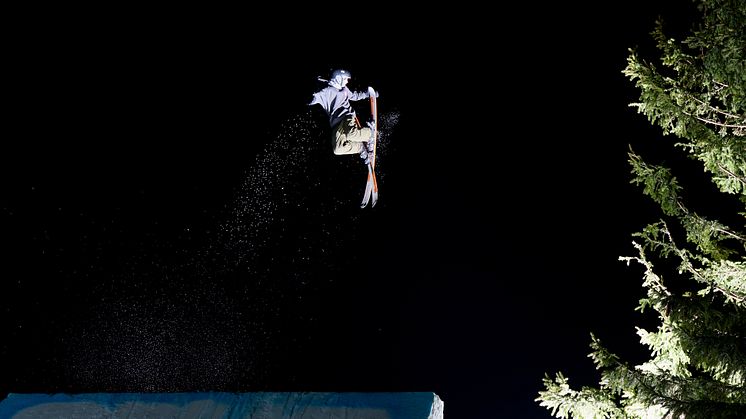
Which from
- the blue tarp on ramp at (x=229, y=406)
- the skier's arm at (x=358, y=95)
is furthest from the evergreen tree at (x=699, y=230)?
the skier's arm at (x=358, y=95)

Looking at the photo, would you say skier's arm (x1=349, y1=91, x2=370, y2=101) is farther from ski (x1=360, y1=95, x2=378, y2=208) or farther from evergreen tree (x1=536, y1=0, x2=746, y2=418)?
evergreen tree (x1=536, y1=0, x2=746, y2=418)

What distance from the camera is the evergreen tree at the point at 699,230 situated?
436cm

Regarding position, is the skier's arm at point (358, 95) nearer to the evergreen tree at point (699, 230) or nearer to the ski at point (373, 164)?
the ski at point (373, 164)

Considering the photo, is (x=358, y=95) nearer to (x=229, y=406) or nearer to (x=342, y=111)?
(x=342, y=111)

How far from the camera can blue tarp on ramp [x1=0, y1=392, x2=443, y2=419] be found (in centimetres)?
216

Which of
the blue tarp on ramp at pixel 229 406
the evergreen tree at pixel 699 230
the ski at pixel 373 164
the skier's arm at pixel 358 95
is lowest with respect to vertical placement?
the blue tarp on ramp at pixel 229 406

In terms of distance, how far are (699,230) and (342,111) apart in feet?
12.5

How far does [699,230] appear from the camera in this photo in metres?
5.03

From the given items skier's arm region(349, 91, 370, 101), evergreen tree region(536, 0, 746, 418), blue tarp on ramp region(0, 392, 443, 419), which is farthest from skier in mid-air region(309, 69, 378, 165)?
blue tarp on ramp region(0, 392, 443, 419)

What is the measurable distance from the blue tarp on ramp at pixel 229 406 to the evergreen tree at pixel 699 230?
276 centimetres

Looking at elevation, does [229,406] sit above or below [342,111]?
below

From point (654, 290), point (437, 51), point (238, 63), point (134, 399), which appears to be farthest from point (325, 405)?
point (238, 63)

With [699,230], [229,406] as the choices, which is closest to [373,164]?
[699,230]

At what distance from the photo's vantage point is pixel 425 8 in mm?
10438
